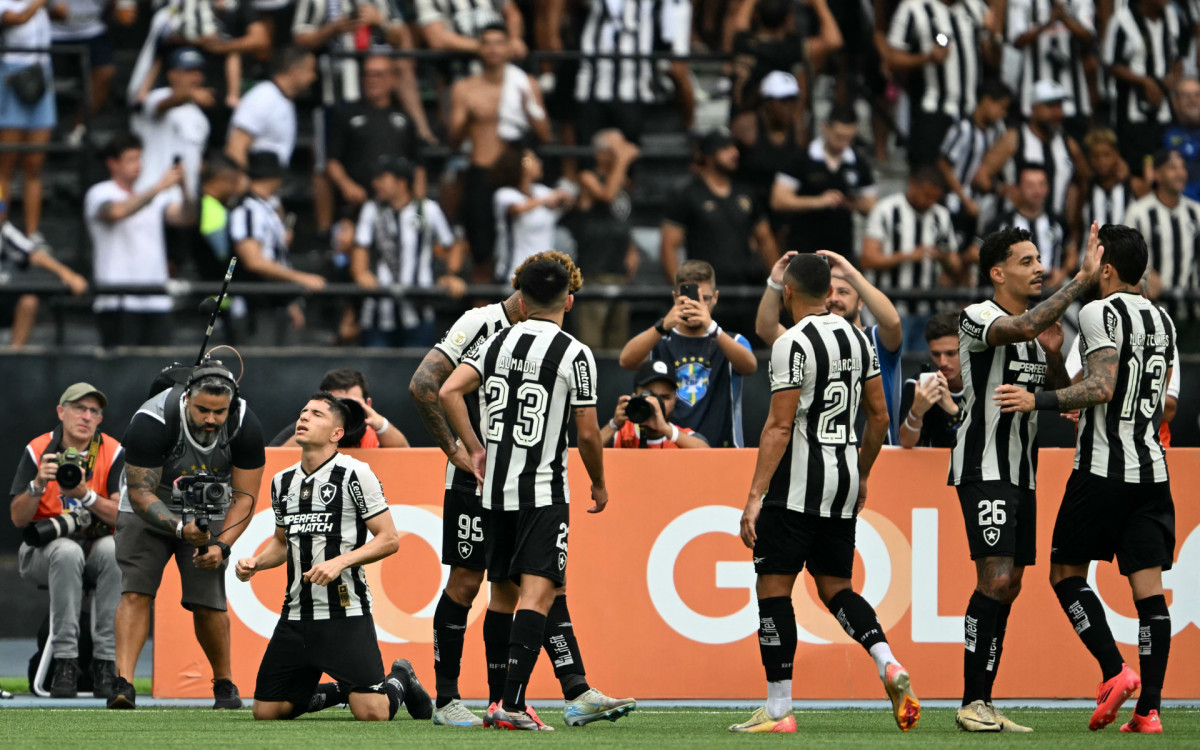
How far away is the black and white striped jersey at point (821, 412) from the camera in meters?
7.15

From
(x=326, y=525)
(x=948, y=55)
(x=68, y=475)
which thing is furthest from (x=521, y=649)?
(x=948, y=55)

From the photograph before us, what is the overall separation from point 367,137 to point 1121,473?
23.7 feet

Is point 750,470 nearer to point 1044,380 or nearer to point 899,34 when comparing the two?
point 1044,380

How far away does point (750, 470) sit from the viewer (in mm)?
9195

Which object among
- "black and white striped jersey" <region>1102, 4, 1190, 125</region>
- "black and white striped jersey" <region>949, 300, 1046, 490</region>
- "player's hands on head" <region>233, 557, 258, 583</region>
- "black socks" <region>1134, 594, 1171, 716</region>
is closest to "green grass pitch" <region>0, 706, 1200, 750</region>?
"black socks" <region>1134, 594, 1171, 716</region>

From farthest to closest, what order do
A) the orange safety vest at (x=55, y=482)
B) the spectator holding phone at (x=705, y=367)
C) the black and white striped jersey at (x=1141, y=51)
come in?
1. the black and white striped jersey at (x=1141, y=51)
2. the orange safety vest at (x=55, y=482)
3. the spectator holding phone at (x=705, y=367)

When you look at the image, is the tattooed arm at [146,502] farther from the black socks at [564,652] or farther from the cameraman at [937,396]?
the cameraman at [937,396]

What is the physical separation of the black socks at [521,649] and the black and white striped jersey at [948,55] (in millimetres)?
7730

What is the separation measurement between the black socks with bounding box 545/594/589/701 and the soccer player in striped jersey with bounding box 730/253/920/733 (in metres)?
0.73

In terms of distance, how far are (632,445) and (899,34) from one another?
5743 mm

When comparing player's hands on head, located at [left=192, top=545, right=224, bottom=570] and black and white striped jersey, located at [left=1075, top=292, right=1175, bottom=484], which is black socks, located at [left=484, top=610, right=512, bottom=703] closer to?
player's hands on head, located at [left=192, top=545, right=224, bottom=570]

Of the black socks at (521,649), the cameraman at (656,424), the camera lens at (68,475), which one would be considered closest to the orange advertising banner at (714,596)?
the cameraman at (656,424)

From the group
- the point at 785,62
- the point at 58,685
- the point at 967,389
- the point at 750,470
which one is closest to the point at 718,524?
the point at 750,470

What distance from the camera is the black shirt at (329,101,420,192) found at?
12.6m
